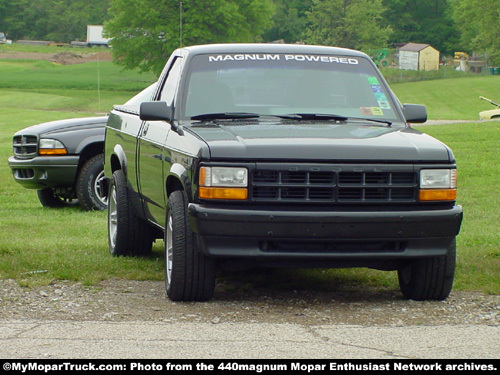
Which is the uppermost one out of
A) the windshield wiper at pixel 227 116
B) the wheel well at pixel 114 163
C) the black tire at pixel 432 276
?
the windshield wiper at pixel 227 116

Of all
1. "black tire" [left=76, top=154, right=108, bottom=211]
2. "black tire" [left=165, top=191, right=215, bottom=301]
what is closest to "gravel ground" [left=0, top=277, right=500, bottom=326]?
"black tire" [left=165, top=191, right=215, bottom=301]

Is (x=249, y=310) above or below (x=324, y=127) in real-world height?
below

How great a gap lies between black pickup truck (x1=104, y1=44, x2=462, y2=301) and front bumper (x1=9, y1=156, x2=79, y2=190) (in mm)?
5224

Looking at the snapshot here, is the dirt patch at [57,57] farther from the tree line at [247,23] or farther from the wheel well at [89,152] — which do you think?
the wheel well at [89,152]

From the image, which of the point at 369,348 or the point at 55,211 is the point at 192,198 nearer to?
the point at 369,348

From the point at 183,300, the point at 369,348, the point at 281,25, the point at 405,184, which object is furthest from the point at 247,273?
the point at 281,25

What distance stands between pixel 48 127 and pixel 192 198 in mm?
6698

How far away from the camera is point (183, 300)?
609 centimetres

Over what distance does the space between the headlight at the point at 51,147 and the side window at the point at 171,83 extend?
14.9ft

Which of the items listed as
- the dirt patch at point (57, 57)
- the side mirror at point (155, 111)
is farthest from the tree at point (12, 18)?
the side mirror at point (155, 111)

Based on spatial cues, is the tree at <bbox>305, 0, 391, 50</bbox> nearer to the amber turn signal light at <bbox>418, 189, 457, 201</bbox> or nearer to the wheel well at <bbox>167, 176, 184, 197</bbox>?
the wheel well at <bbox>167, 176, 184, 197</bbox>

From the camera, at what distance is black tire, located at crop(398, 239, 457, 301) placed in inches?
241

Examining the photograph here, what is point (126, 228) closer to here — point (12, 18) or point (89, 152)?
point (89, 152)

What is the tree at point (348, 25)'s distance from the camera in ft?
300
